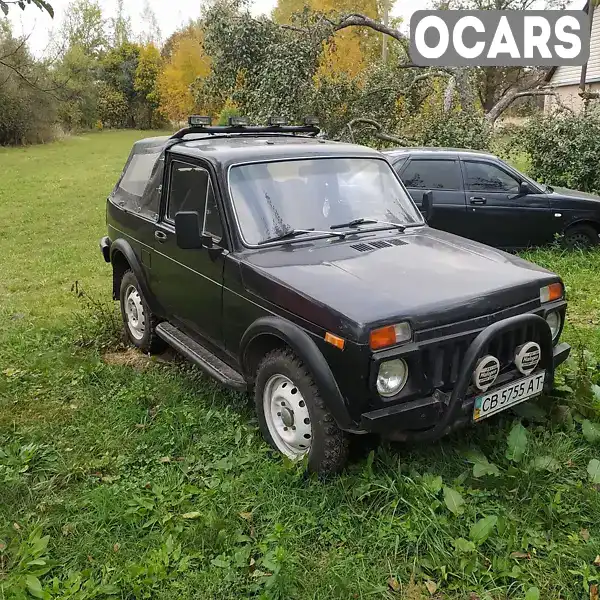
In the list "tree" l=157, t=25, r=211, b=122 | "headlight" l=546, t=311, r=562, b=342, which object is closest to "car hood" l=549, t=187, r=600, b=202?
"headlight" l=546, t=311, r=562, b=342

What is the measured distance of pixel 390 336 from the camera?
125 inches

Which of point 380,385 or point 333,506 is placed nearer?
point 380,385

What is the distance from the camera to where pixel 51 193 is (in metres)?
17.8

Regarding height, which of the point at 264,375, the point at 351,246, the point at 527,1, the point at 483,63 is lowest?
the point at 264,375

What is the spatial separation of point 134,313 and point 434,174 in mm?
5001

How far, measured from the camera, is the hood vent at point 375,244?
161 inches

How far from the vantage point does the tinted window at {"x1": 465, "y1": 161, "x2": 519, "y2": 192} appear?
29.1 feet

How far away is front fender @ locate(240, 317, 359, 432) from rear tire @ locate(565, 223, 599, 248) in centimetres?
676

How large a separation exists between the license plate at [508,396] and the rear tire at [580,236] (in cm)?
596

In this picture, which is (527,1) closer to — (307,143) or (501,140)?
(501,140)

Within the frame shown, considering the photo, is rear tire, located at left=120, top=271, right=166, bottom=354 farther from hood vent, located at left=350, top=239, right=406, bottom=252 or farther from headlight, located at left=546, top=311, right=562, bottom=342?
headlight, located at left=546, top=311, right=562, bottom=342

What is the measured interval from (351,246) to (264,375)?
1044 mm

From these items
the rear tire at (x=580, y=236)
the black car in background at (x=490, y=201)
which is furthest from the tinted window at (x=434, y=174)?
the rear tire at (x=580, y=236)

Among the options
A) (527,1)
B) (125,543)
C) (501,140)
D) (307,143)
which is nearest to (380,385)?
(125,543)
